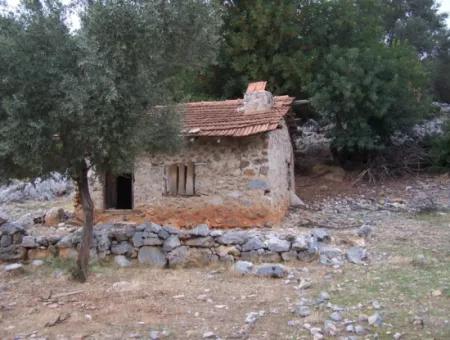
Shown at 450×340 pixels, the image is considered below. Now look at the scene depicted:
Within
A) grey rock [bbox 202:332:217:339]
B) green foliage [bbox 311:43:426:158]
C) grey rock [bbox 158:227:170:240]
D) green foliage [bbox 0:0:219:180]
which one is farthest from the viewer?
green foliage [bbox 311:43:426:158]

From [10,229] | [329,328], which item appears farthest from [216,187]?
[329,328]

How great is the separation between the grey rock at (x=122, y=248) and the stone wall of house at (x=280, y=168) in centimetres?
418

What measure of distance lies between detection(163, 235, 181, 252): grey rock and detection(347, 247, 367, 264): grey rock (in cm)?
328

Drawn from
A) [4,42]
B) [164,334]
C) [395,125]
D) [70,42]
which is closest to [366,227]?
[164,334]

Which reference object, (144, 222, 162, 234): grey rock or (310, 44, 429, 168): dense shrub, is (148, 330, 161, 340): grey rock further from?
(310, 44, 429, 168): dense shrub

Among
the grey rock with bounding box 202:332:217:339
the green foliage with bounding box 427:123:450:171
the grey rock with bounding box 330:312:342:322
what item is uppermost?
the green foliage with bounding box 427:123:450:171

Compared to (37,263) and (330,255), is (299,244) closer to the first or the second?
(330,255)

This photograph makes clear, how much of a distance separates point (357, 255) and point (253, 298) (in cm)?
283

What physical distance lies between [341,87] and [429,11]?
17.4m

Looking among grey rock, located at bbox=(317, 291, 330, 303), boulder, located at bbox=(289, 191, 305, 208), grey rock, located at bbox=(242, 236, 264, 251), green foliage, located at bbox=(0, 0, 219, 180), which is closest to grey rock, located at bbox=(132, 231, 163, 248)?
grey rock, located at bbox=(242, 236, 264, 251)

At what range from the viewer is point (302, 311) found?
685cm

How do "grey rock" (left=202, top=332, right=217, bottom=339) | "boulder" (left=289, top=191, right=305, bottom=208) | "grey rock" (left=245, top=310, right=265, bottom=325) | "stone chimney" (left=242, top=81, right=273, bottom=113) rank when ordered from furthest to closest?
1. "boulder" (left=289, top=191, right=305, bottom=208)
2. "stone chimney" (left=242, top=81, right=273, bottom=113)
3. "grey rock" (left=245, top=310, right=265, bottom=325)
4. "grey rock" (left=202, top=332, right=217, bottom=339)

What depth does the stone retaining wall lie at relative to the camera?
9.70 metres

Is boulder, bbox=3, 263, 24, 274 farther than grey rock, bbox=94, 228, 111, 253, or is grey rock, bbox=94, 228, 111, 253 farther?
grey rock, bbox=94, 228, 111, 253
